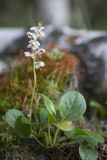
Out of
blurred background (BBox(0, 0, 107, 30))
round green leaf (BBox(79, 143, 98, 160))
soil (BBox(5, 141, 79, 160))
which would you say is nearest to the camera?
round green leaf (BBox(79, 143, 98, 160))

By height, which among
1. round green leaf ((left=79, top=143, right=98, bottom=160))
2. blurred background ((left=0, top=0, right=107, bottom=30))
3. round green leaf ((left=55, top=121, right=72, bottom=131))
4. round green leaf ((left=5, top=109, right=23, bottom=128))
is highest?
blurred background ((left=0, top=0, right=107, bottom=30))

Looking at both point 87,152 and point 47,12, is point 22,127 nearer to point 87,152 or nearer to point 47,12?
point 87,152

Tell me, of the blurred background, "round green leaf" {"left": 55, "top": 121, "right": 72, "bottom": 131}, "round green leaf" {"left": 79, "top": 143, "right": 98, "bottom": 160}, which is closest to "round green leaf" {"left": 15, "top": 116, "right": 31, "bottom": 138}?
"round green leaf" {"left": 55, "top": 121, "right": 72, "bottom": 131}

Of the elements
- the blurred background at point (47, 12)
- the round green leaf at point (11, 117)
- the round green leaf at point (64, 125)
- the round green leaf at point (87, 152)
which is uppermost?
the blurred background at point (47, 12)

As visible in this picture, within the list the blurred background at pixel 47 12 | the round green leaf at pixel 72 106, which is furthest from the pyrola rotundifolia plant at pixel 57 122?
the blurred background at pixel 47 12

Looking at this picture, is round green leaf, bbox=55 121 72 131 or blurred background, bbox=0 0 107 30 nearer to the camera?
round green leaf, bbox=55 121 72 131

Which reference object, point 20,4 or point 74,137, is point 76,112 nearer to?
point 74,137

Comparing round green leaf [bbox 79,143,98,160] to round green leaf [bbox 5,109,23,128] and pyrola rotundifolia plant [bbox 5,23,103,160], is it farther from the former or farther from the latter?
round green leaf [bbox 5,109,23,128]

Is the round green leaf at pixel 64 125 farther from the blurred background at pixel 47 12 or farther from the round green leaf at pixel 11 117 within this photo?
the blurred background at pixel 47 12
